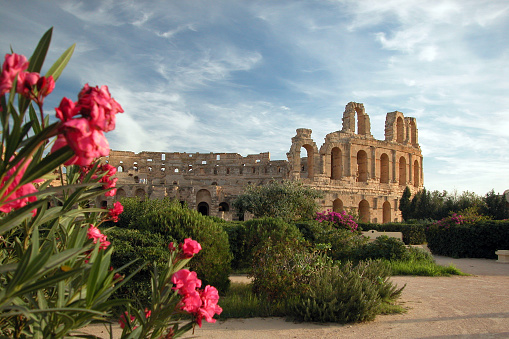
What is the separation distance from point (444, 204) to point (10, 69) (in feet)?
105

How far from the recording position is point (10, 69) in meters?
1.42

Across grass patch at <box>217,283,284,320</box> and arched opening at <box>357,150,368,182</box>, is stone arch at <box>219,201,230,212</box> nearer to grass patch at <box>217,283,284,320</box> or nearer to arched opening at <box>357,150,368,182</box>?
arched opening at <box>357,150,368,182</box>

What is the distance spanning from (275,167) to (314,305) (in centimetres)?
3319

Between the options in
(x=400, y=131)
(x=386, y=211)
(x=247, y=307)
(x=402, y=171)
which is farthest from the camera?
(x=400, y=131)

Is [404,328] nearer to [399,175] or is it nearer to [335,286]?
Result: [335,286]

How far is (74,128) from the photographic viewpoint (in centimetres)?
130

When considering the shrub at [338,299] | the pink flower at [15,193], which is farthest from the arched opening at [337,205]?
the pink flower at [15,193]

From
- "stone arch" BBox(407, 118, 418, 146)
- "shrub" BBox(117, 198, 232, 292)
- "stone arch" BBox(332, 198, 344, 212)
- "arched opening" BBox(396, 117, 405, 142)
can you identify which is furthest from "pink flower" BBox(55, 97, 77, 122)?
"stone arch" BBox(407, 118, 418, 146)

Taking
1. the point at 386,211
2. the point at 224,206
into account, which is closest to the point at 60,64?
the point at 224,206

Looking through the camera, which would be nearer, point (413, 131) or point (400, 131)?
point (400, 131)

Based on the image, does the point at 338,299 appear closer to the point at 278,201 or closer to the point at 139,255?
the point at 139,255

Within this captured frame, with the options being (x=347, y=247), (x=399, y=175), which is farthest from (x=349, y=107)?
(x=347, y=247)

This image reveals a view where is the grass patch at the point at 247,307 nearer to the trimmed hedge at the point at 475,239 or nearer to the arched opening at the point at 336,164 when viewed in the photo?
the trimmed hedge at the point at 475,239

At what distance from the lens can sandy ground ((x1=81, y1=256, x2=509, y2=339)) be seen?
5.24m
